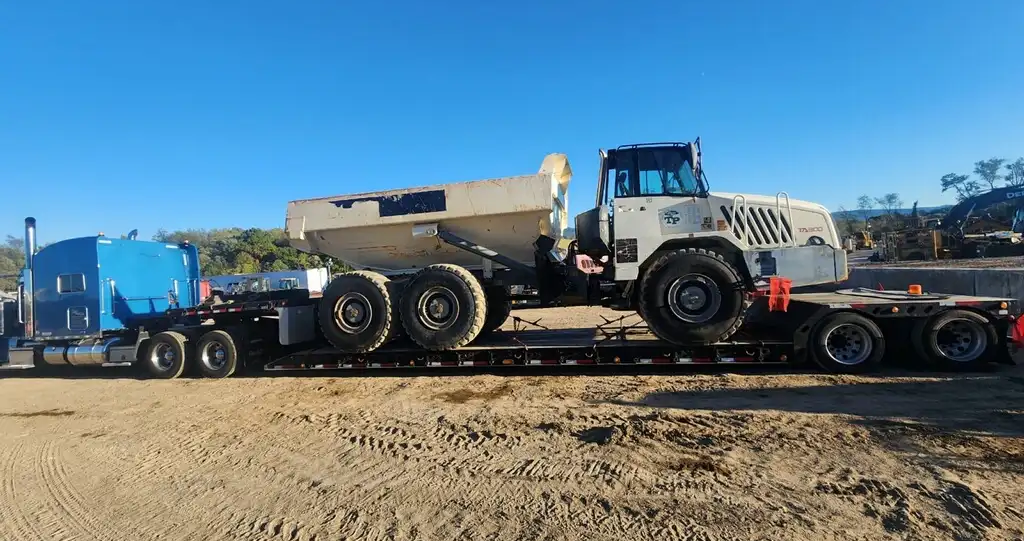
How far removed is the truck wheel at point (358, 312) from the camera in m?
8.35

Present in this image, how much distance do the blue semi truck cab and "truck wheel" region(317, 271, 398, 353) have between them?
3885 millimetres

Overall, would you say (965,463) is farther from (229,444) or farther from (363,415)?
(229,444)

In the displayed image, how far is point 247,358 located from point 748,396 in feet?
26.5

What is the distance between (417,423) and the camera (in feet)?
19.1

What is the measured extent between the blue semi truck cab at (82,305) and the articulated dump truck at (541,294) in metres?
0.03

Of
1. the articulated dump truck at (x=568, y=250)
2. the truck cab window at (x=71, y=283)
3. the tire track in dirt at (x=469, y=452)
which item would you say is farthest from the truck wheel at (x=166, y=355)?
the tire track in dirt at (x=469, y=452)

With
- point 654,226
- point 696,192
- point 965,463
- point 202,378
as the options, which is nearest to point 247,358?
point 202,378

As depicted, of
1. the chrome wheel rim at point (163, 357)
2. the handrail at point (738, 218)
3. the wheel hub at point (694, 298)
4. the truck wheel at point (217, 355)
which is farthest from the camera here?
the chrome wheel rim at point (163, 357)

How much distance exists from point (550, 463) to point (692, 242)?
4407 mm

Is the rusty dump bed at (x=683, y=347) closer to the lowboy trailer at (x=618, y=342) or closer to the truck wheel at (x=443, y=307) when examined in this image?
the lowboy trailer at (x=618, y=342)

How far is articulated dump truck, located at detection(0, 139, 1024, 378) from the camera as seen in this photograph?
7.20 m

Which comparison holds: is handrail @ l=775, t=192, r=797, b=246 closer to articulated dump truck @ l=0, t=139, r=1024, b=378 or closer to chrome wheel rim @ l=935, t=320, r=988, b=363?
articulated dump truck @ l=0, t=139, r=1024, b=378

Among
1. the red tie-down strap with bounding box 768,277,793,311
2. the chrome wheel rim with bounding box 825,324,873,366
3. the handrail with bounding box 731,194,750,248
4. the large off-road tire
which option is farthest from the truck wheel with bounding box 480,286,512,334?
the chrome wheel rim with bounding box 825,324,873,366

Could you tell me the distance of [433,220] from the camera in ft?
27.5
